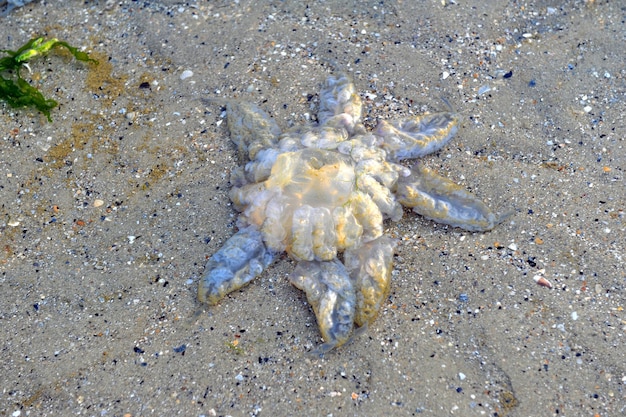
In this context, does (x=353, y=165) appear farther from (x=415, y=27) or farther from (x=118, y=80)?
(x=118, y=80)

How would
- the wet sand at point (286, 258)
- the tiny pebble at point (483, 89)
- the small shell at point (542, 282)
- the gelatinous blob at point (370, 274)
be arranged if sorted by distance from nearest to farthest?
the wet sand at point (286, 258) → the gelatinous blob at point (370, 274) → the small shell at point (542, 282) → the tiny pebble at point (483, 89)

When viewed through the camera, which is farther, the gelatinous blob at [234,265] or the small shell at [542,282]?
the small shell at [542,282]

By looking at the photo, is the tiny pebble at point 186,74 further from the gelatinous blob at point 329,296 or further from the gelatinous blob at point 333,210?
the gelatinous blob at point 329,296

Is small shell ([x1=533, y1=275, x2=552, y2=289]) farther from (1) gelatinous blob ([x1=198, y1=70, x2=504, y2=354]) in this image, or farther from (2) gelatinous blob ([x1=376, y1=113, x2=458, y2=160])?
(2) gelatinous blob ([x1=376, y1=113, x2=458, y2=160])

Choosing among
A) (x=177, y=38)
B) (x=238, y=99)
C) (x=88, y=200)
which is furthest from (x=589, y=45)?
(x=88, y=200)

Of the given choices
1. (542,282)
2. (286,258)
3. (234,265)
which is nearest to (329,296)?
(286,258)

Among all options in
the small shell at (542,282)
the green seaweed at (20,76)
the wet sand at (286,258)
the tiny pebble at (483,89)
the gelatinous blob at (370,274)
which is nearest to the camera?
the wet sand at (286,258)

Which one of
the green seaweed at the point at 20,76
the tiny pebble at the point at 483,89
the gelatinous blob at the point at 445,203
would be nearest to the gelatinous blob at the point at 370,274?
the gelatinous blob at the point at 445,203
